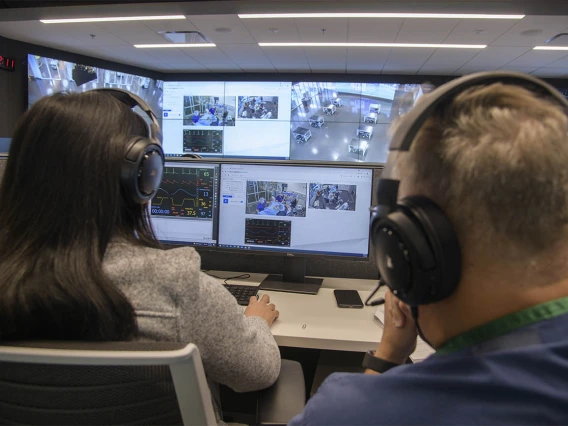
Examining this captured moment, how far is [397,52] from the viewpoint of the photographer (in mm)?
4328

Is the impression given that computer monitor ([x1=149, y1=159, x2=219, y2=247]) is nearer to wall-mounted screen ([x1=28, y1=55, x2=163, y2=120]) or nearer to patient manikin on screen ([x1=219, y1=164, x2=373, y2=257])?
patient manikin on screen ([x1=219, y1=164, x2=373, y2=257])

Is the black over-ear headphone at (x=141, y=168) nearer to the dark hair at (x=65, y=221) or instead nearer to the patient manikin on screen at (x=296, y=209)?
the dark hair at (x=65, y=221)

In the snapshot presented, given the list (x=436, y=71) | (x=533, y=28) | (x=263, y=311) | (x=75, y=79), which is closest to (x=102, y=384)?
(x=263, y=311)

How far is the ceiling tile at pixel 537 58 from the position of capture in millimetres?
4160

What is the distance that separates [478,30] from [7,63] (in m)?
5.07

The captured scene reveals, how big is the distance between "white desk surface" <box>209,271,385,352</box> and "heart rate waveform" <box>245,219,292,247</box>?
0.53ft

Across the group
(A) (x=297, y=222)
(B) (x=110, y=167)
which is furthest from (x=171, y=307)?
(A) (x=297, y=222)

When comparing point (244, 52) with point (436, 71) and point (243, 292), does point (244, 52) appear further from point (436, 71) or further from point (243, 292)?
point (243, 292)

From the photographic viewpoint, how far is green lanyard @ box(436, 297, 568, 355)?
36 cm

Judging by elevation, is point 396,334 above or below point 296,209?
below

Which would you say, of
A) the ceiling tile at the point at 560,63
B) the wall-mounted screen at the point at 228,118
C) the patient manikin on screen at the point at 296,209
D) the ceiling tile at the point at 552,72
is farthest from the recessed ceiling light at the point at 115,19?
the ceiling tile at the point at 552,72

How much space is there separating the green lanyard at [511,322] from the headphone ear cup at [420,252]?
0.15 ft

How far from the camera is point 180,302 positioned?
568mm

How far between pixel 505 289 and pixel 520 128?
0.16 metres
